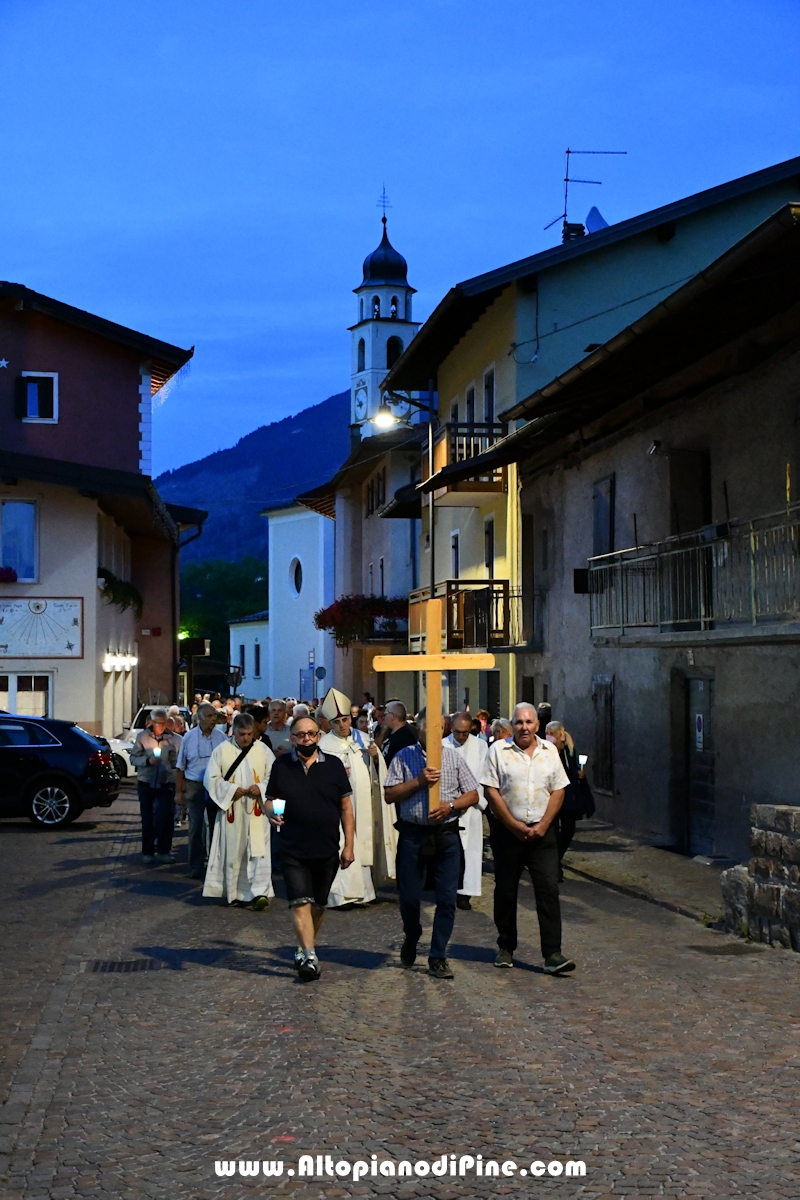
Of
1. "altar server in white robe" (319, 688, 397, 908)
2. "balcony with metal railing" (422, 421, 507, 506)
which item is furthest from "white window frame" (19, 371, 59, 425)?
"altar server in white robe" (319, 688, 397, 908)

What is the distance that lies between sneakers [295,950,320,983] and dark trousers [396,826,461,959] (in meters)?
0.71

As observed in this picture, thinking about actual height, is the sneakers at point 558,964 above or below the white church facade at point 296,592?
below

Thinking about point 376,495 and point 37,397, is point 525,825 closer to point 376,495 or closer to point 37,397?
point 37,397

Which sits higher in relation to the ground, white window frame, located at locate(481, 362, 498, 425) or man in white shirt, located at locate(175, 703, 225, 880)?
white window frame, located at locate(481, 362, 498, 425)

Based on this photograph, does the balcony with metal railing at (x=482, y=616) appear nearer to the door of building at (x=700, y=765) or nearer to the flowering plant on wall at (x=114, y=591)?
the flowering plant on wall at (x=114, y=591)

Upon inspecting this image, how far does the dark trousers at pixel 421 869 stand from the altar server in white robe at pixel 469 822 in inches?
122

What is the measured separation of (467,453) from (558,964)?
69.2 feet

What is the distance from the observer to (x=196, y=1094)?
6.68m

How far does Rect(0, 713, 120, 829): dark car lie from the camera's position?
20.8 m

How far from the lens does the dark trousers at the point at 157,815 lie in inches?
636

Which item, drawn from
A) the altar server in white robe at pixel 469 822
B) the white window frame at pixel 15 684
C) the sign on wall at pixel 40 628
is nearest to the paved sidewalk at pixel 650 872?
the altar server in white robe at pixel 469 822

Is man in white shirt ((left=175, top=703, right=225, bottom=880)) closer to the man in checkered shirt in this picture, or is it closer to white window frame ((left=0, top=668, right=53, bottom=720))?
the man in checkered shirt

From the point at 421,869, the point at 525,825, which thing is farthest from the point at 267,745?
the point at 525,825

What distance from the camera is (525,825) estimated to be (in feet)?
32.0
